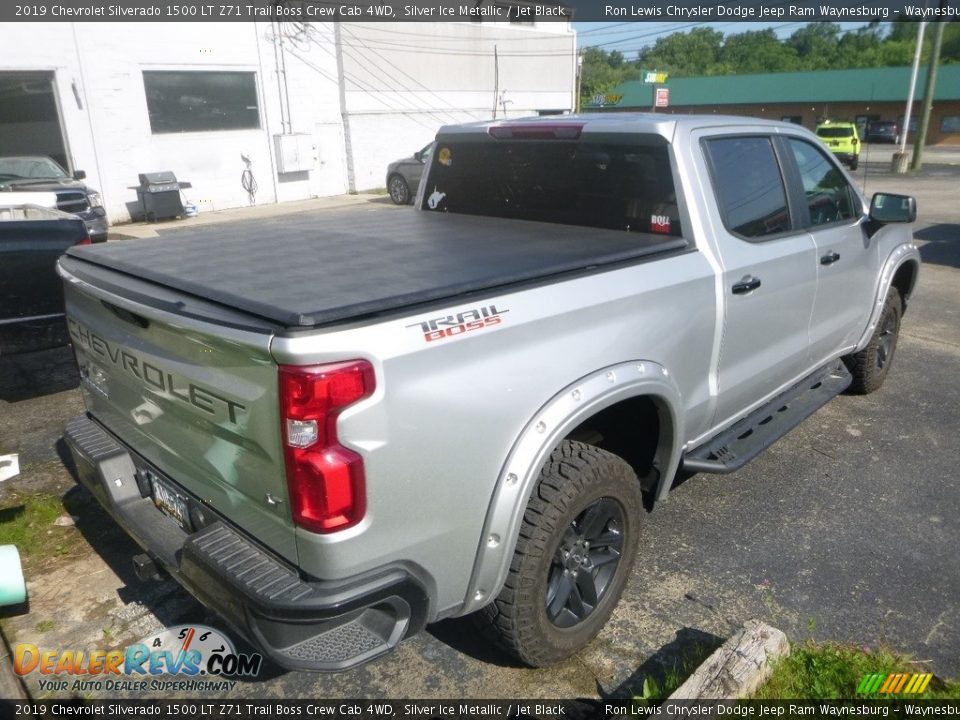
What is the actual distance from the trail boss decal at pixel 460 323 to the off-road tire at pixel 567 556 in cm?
64

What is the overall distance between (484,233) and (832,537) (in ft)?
7.41

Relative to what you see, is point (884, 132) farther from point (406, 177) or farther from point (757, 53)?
point (757, 53)

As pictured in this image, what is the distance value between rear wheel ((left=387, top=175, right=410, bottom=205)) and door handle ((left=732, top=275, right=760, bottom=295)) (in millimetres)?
15009

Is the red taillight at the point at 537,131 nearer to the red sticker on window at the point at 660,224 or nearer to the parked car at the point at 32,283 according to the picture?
the red sticker on window at the point at 660,224

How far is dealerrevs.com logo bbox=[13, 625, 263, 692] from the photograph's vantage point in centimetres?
278

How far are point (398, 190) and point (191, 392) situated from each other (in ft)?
53.5

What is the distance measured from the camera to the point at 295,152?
1903cm

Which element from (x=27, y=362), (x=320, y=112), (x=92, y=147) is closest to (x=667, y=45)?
(x=320, y=112)

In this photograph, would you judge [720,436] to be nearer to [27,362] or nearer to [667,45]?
[27,362]

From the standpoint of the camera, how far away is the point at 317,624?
6.68ft

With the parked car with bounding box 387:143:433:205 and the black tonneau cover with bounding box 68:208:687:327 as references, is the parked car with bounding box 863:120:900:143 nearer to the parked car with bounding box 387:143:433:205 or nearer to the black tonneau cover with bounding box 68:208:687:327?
the parked car with bounding box 387:143:433:205

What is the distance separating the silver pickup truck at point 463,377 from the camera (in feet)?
6.68

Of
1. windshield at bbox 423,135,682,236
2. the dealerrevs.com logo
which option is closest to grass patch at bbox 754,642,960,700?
windshield at bbox 423,135,682,236

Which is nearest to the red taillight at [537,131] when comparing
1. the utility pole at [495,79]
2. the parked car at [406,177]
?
the parked car at [406,177]
